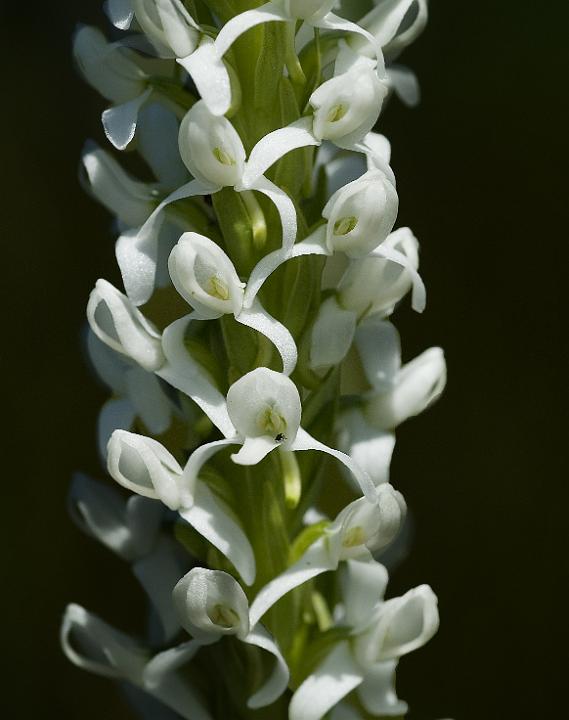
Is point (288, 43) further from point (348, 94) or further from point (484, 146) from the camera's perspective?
point (484, 146)

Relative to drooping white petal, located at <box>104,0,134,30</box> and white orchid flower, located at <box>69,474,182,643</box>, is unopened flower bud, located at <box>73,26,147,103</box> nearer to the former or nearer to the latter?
drooping white petal, located at <box>104,0,134,30</box>

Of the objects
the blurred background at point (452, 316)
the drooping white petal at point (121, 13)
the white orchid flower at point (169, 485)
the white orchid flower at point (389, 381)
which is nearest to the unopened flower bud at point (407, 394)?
the white orchid flower at point (389, 381)

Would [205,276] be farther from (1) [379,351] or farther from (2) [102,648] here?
(2) [102,648]

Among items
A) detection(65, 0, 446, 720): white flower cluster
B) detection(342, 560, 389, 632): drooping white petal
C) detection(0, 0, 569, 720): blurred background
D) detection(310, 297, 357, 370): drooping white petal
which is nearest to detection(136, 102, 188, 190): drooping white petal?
detection(65, 0, 446, 720): white flower cluster

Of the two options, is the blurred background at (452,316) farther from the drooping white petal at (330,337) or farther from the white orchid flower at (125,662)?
the drooping white petal at (330,337)

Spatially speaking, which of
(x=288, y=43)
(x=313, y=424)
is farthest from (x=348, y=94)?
(x=313, y=424)
